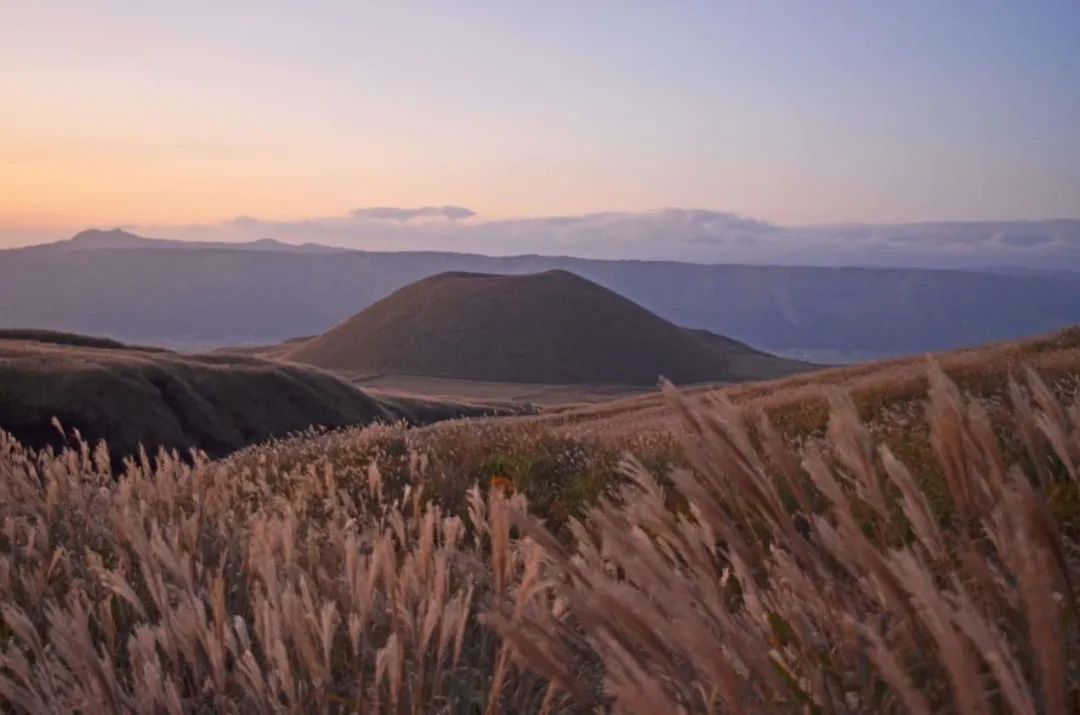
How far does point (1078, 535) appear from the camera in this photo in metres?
2.98

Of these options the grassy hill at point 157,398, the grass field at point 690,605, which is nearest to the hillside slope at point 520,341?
the grassy hill at point 157,398

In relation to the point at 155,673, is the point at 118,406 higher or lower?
lower

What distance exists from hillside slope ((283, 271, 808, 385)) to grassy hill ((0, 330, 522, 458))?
94857 mm

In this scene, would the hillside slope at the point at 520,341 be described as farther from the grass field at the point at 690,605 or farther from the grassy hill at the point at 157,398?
the grass field at the point at 690,605

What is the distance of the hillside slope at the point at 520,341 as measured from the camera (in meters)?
168

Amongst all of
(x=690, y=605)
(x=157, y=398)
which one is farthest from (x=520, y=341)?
(x=690, y=605)

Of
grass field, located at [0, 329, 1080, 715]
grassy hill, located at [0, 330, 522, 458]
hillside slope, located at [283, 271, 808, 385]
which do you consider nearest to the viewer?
grass field, located at [0, 329, 1080, 715]

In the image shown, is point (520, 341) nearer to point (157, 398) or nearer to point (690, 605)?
point (157, 398)

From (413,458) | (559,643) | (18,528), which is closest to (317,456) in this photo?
(413,458)

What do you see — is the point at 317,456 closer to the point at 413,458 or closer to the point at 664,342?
the point at 413,458

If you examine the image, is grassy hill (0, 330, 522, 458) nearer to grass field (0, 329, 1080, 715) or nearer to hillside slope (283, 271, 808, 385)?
grass field (0, 329, 1080, 715)

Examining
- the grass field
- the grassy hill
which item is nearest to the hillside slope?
the grassy hill

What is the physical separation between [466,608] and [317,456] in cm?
727

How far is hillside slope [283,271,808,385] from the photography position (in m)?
168
